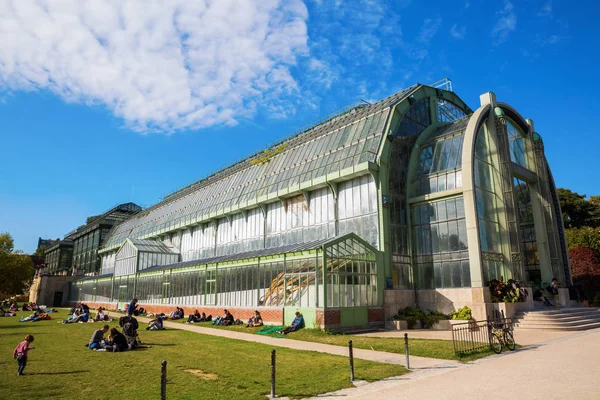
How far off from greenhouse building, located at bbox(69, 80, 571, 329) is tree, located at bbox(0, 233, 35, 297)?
105ft

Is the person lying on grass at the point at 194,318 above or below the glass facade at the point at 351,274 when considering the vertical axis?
below

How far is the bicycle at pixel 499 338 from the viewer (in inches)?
623

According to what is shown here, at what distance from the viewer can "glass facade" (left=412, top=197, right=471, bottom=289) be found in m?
28.5

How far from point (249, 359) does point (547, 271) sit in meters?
29.6

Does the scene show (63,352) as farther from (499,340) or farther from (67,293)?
(67,293)

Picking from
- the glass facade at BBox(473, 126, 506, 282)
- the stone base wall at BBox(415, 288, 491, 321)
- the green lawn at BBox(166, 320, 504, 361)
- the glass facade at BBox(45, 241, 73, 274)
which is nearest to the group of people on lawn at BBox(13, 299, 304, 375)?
the green lawn at BBox(166, 320, 504, 361)

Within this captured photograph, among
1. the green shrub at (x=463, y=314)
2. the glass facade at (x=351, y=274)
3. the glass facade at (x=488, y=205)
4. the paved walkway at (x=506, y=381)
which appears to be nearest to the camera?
the paved walkway at (x=506, y=381)

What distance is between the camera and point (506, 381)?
35.9 ft

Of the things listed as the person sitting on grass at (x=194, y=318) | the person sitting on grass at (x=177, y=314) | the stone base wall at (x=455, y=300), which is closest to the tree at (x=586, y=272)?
the stone base wall at (x=455, y=300)

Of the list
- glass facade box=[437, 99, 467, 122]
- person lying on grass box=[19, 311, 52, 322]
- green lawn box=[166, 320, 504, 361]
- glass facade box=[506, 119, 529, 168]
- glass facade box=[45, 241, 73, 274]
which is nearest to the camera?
green lawn box=[166, 320, 504, 361]

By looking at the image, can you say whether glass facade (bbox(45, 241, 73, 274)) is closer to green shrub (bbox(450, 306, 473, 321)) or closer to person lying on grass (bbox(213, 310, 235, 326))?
person lying on grass (bbox(213, 310, 235, 326))

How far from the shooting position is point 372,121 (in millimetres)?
34250

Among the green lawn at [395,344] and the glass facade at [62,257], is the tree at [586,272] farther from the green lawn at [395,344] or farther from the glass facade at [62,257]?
the glass facade at [62,257]

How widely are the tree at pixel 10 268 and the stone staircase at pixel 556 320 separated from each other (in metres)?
66.8
